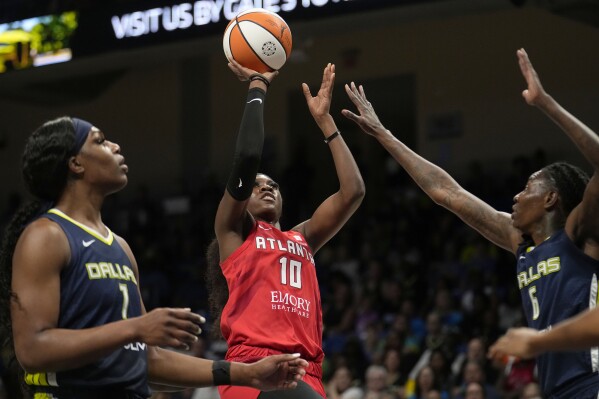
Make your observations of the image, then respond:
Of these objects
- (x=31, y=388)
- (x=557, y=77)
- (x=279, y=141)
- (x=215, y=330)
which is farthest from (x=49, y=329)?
(x=279, y=141)

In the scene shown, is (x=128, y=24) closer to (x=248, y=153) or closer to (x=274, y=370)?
(x=248, y=153)

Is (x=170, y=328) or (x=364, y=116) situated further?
(x=364, y=116)

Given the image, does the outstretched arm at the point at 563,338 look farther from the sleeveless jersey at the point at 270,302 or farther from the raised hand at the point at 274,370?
the sleeveless jersey at the point at 270,302

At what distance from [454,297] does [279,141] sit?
6.14m

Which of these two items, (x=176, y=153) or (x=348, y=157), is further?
(x=176, y=153)

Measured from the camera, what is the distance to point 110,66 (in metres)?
13.6

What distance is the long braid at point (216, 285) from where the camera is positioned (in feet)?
17.3

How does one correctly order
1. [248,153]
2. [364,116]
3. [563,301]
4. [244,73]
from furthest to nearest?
[364,116], [244,73], [248,153], [563,301]

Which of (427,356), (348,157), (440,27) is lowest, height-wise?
(427,356)

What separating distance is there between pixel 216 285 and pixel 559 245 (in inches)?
69.5

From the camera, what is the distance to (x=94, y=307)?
3463mm

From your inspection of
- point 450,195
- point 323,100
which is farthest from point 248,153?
point 450,195

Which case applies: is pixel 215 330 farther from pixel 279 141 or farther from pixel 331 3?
pixel 279 141

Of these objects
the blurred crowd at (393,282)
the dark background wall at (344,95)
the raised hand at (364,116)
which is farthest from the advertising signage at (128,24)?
the raised hand at (364,116)
